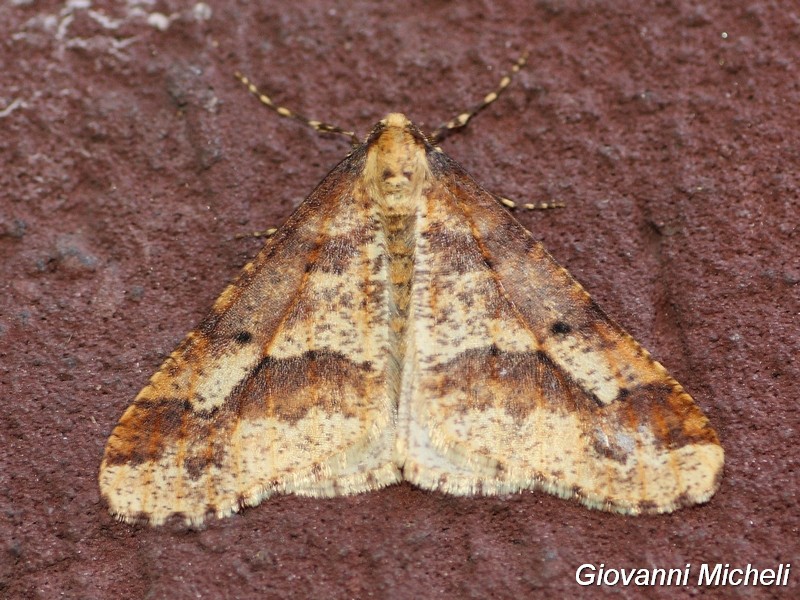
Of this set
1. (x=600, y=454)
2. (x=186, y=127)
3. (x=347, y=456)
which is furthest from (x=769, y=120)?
(x=186, y=127)

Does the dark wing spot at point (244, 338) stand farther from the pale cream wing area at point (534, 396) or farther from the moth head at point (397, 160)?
the moth head at point (397, 160)

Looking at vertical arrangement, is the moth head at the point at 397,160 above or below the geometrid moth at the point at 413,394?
above

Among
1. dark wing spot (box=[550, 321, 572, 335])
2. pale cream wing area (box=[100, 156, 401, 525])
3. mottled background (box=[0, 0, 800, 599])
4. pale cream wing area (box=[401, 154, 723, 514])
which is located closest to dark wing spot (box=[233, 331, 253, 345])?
pale cream wing area (box=[100, 156, 401, 525])

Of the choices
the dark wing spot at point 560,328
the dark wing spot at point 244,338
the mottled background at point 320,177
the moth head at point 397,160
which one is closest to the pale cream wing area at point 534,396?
the dark wing spot at point 560,328

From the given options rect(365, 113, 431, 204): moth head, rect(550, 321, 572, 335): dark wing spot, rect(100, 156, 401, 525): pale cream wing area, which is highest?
rect(365, 113, 431, 204): moth head

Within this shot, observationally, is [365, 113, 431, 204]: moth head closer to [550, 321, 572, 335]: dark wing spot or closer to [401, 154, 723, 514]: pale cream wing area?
[401, 154, 723, 514]: pale cream wing area

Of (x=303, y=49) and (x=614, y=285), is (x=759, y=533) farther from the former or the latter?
(x=303, y=49)
